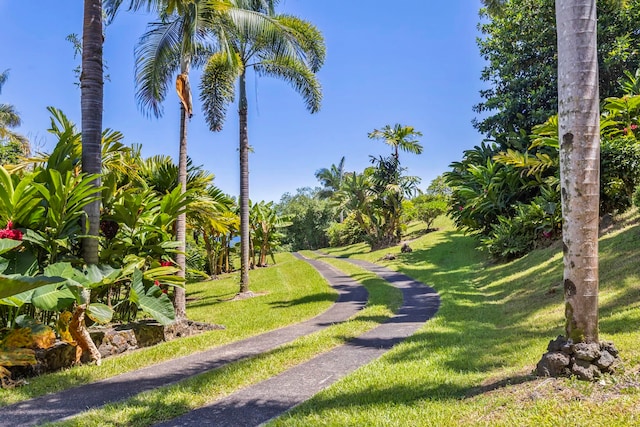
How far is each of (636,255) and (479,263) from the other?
357 inches

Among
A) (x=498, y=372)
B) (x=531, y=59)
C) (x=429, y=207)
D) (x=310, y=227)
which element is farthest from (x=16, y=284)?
(x=310, y=227)

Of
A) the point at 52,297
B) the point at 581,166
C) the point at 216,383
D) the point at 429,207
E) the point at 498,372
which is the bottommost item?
the point at 216,383

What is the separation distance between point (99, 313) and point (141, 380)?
51.2 inches

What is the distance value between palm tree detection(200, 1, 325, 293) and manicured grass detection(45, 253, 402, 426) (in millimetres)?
6935

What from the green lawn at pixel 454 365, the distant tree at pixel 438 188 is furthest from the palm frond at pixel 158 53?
the distant tree at pixel 438 188

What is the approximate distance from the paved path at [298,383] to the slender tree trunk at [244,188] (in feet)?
21.3

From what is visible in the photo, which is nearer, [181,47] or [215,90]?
[181,47]

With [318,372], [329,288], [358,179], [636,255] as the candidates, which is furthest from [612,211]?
[358,179]

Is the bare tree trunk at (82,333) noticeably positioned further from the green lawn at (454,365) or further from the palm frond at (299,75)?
the palm frond at (299,75)

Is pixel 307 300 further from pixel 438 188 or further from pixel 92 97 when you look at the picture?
pixel 438 188

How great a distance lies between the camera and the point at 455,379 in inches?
178

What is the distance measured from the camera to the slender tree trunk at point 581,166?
3695 mm

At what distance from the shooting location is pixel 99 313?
5910 millimetres

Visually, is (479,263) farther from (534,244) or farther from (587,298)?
(587,298)
